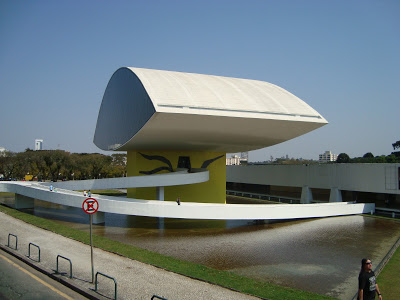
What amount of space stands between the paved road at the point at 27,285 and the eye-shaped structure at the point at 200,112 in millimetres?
11243

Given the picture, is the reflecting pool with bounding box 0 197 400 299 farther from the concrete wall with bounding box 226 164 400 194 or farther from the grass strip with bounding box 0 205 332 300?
the concrete wall with bounding box 226 164 400 194

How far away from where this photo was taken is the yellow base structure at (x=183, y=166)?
109 ft

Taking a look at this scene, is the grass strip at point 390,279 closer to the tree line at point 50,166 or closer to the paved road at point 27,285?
the paved road at point 27,285

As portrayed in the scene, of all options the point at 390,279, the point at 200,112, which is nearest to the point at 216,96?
the point at 200,112

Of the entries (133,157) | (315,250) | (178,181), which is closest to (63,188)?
(133,157)

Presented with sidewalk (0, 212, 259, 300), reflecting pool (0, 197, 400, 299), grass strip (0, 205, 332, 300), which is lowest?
reflecting pool (0, 197, 400, 299)

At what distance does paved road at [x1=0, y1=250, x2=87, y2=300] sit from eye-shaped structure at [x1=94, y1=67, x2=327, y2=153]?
11.2 m

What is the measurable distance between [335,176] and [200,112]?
2046 centimetres

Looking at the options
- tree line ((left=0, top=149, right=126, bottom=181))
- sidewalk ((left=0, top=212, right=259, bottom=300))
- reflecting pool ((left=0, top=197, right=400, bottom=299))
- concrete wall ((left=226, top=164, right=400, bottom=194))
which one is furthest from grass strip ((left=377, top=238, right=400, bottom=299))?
tree line ((left=0, top=149, right=126, bottom=181))

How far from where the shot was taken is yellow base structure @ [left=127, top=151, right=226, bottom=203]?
33156 millimetres

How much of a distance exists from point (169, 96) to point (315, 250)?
12754 mm

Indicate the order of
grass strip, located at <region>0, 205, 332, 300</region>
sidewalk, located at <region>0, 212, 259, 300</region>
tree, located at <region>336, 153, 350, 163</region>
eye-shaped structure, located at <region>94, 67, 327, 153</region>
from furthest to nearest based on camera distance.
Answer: tree, located at <region>336, 153, 350, 163</region> → eye-shaped structure, located at <region>94, 67, 327, 153</region> → grass strip, located at <region>0, 205, 332, 300</region> → sidewalk, located at <region>0, 212, 259, 300</region>

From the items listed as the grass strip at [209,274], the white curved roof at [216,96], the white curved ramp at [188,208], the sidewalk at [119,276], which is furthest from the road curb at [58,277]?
the white curved roof at [216,96]

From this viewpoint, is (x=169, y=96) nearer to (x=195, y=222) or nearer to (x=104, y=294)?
(x=195, y=222)
